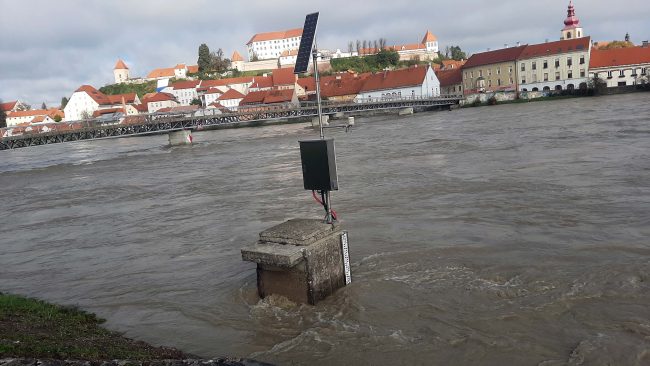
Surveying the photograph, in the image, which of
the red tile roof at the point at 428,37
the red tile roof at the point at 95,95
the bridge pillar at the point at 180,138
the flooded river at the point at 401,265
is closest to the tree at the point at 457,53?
the red tile roof at the point at 428,37

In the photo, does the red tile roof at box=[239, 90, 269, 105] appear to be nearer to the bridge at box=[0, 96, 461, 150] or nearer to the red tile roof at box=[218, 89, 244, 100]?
the red tile roof at box=[218, 89, 244, 100]

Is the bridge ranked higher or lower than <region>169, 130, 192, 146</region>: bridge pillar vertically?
higher

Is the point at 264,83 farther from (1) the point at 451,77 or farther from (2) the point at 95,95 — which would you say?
(2) the point at 95,95

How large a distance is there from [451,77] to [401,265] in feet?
345

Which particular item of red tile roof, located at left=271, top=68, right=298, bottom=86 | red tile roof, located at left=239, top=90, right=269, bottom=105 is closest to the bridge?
red tile roof, located at left=239, top=90, right=269, bottom=105

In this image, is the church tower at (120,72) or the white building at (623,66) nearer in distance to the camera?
the white building at (623,66)

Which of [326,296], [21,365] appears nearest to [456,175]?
[326,296]

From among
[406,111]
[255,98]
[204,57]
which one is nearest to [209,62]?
[204,57]

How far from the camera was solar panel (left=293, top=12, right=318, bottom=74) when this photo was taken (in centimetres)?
855

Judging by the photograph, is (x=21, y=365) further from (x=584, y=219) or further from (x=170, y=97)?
(x=170, y=97)

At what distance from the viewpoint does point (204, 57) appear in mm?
157500

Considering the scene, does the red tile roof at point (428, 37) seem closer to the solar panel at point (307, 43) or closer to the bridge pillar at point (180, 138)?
the bridge pillar at point (180, 138)

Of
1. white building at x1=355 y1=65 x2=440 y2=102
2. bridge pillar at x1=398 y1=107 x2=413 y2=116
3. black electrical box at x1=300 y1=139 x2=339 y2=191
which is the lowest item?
bridge pillar at x1=398 y1=107 x2=413 y2=116

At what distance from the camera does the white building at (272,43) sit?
171 m
